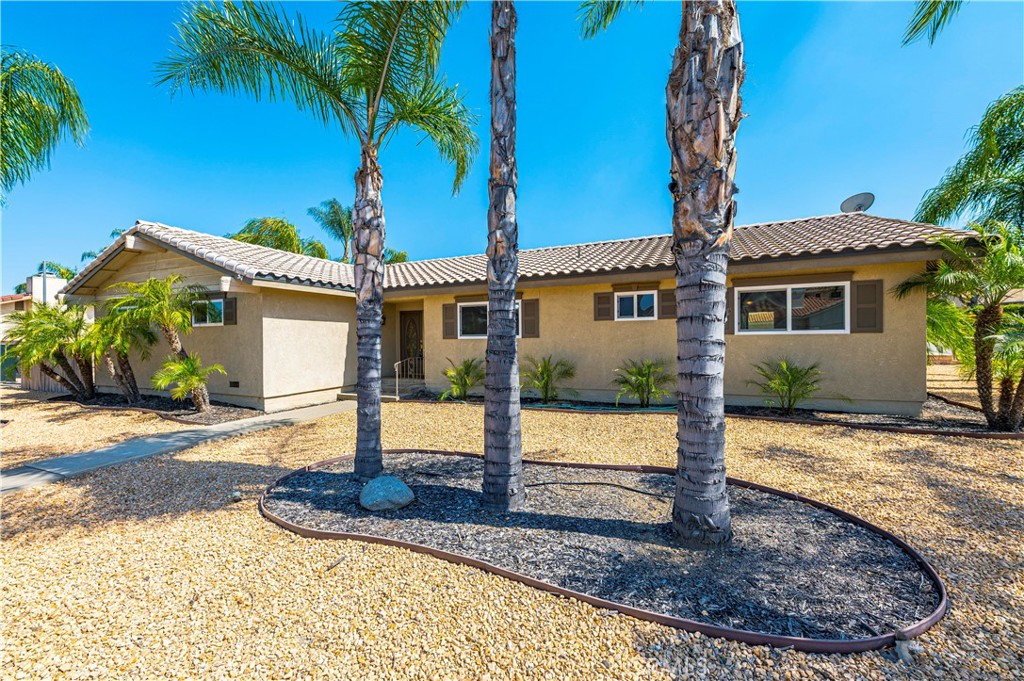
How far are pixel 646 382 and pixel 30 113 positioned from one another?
12496 mm

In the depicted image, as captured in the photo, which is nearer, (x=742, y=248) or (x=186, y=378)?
(x=186, y=378)

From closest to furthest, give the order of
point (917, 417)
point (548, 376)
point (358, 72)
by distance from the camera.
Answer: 1. point (358, 72)
2. point (917, 417)
3. point (548, 376)

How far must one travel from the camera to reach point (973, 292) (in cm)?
691

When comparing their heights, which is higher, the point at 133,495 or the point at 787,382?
the point at 787,382

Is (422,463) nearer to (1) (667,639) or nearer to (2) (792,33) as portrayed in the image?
(1) (667,639)

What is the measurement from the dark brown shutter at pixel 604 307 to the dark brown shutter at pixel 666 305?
3.70 feet

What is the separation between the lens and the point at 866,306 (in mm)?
8469

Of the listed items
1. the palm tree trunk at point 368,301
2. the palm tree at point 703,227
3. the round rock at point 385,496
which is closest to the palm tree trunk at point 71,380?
the palm tree trunk at point 368,301

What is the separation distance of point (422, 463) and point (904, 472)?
629cm

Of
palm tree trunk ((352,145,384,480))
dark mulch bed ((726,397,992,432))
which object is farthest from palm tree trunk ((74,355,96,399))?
dark mulch bed ((726,397,992,432))

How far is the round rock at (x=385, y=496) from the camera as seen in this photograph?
4.19 m

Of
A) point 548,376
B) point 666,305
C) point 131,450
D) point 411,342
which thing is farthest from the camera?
point 411,342

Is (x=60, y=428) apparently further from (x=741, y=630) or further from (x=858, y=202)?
(x=858, y=202)

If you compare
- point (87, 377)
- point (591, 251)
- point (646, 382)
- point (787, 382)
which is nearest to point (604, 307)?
point (646, 382)
